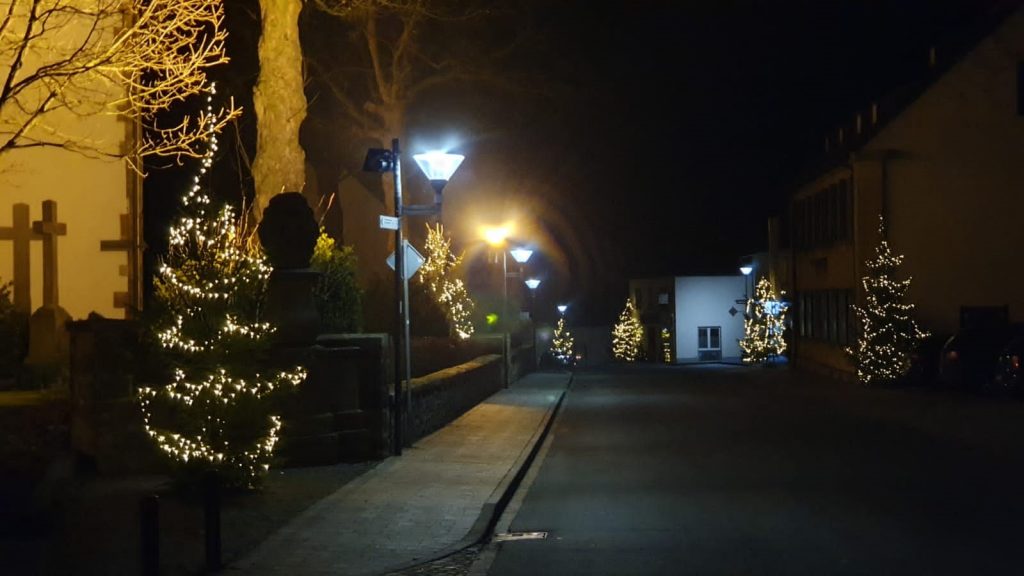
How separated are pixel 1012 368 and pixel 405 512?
1941 centimetres

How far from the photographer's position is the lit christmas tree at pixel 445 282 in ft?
104

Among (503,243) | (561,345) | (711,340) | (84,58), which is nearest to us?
(84,58)

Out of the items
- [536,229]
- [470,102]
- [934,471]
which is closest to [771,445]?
[934,471]

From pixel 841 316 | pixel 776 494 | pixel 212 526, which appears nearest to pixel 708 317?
pixel 841 316

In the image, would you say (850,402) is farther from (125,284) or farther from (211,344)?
(211,344)

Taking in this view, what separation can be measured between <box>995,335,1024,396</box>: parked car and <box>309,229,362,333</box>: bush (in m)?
14.8

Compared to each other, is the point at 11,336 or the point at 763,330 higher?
the point at 11,336

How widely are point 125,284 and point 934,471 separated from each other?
12.5 meters

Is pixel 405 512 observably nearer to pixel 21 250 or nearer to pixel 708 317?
pixel 21 250

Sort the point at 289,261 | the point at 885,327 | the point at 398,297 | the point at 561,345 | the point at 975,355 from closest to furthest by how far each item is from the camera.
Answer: the point at 289,261, the point at 398,297, the point at 975,355, the point at 885,327, the point at 561,345

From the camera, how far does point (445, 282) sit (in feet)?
106

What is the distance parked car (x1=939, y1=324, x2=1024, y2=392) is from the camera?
29330 millimetres

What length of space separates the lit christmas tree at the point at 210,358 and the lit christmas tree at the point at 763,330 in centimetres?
4254

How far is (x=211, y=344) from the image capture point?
12.0 metres
